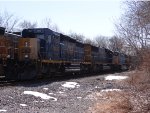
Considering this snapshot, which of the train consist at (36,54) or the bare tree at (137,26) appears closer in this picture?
the bare tree at (137,26)

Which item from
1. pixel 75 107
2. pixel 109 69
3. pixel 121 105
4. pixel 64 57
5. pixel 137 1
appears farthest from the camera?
pixel 109 69

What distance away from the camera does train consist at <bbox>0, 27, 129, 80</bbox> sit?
853 inches

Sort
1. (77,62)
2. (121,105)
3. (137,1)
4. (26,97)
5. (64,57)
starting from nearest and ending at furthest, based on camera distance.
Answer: (121,105)
(26,97)
(137,1)
(64,57)
(77,62)

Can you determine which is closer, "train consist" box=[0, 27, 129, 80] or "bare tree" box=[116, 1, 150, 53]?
"bare tree" box=[116, 1, 150, 53]

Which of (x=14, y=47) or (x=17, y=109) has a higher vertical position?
(x=14, y=47)

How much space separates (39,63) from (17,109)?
12374 mm

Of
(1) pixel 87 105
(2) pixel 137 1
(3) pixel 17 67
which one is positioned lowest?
(1) pixel 87 105

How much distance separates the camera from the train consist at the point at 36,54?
71.1ft

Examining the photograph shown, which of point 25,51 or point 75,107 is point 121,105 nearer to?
point 75,107

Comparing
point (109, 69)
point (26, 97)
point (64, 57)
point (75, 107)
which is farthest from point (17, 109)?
point (109, 69)

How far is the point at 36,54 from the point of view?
Answer: 23.2 meters

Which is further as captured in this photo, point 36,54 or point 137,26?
point 36,54

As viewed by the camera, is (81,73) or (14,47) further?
(81,73)

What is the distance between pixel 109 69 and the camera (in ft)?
162
